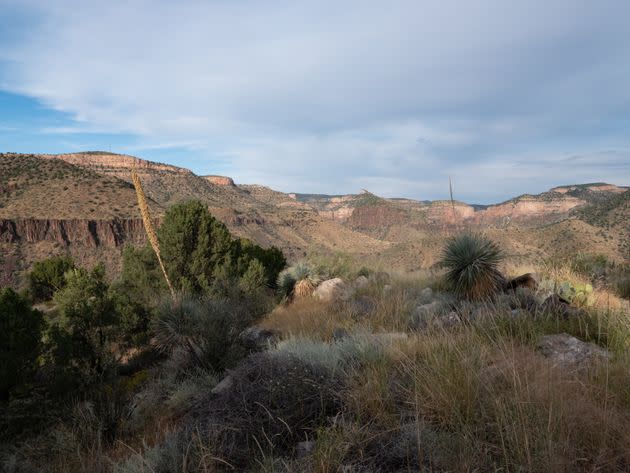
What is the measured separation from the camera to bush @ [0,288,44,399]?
6449 mm

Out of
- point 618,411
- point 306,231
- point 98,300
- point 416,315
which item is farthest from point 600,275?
point 306,231

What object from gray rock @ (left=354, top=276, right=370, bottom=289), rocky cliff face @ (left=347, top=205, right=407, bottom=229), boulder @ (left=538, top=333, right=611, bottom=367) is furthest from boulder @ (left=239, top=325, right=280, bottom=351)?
rocky cliff face @ (left=347, top=205, right=407, bottom=229)

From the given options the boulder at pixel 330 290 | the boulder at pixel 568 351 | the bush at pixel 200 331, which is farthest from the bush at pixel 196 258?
the boulder at pixel 568 351

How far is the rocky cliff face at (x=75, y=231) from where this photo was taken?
5128cm

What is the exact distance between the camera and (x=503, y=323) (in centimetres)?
438

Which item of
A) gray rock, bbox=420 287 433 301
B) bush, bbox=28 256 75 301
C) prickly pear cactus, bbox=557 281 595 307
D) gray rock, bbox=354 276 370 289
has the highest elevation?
prickly pear cactus, bbox=557 281 595 307

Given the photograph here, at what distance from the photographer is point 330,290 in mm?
11500

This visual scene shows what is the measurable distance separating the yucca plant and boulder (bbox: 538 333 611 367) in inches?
121

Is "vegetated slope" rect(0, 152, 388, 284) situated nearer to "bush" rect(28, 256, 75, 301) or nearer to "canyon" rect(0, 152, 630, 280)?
"canyon" rect(0, 152, 630, 280)

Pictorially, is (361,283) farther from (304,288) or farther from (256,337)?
(256,337)

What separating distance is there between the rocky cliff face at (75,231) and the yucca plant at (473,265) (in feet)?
178

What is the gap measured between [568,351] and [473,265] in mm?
3718

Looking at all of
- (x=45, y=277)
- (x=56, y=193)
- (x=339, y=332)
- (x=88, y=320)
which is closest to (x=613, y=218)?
(x=339, y=332)

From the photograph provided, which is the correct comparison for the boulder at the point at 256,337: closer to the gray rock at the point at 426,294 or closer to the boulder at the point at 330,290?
the boulder at the point at 330,290
